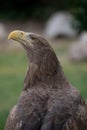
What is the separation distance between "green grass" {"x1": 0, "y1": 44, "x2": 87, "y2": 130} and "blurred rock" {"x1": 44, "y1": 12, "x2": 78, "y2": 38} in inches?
65.2

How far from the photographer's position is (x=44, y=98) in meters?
6.29

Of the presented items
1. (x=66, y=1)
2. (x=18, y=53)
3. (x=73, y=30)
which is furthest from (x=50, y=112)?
(x=66, y=1)

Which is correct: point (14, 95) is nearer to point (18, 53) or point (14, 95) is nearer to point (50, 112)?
point (18, 53)

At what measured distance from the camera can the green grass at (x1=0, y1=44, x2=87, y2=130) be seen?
43.8 ft

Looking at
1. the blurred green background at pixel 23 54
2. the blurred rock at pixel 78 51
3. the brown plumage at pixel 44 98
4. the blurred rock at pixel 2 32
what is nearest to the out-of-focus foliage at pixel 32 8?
the blurred green background at pixel 23 54

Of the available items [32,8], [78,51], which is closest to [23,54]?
[78,51]

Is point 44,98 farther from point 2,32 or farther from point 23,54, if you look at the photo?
point 2,32

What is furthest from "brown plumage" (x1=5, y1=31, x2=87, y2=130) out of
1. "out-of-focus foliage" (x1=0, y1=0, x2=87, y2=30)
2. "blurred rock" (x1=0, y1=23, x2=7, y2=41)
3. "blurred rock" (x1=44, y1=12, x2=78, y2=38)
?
"out-of-focus foliage" (x1=0, y1=0, x2=87, y2=30)

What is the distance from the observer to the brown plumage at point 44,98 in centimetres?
615

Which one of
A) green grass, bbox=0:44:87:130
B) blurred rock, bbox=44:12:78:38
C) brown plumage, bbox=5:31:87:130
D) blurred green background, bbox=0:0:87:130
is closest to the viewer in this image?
brown plumage, bbox=5:31:87:130

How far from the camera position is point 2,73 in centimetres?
1670

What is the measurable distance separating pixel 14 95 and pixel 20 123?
301 inches

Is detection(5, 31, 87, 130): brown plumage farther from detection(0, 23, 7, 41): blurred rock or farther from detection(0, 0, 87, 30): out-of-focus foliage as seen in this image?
detection(0, 0, 87, 30): out-of-focus foliage

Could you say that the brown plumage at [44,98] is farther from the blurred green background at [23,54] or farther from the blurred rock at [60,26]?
the blurred rock at [60,26]
